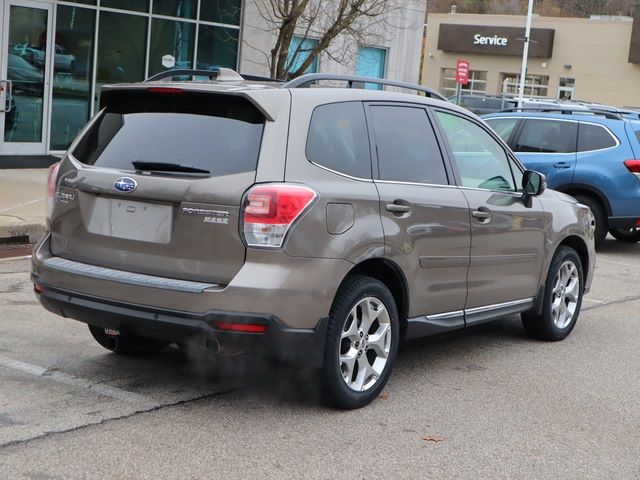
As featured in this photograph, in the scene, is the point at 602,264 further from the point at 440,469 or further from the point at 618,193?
the point at 440,469

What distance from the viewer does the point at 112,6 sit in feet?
59.1

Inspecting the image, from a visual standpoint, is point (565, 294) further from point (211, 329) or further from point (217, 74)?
point (211, 329)

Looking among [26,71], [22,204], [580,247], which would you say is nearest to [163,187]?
[580,247]

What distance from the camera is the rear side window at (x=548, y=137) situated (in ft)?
43.7

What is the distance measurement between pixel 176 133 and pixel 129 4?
1372 centimetres

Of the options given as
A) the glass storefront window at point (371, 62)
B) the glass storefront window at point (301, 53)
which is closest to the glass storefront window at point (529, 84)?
the glass storefront window at point (371, 62)

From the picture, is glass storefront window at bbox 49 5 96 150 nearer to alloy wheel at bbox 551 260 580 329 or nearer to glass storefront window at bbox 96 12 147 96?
glass storefront window at bbox 96 12 147 96

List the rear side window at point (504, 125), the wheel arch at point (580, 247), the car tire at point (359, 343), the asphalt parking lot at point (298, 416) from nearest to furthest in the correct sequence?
1. the asphalt parking lot at point (298, 416)
2. the car tire at point (359, 343)
3. the wheel arch at point (580, 247)
4. the rear side window at point (504, 125)

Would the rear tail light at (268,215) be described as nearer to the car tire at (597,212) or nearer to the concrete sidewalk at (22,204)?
the concrete sidewalk at (22,204)

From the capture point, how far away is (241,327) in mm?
4930

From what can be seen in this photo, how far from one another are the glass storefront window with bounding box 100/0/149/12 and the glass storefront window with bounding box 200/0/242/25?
1.39m

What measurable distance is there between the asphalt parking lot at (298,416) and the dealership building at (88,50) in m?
10.2


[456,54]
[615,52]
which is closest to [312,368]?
[615,52]

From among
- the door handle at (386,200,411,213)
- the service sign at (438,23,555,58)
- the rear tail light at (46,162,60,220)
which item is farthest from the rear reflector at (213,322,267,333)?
the service sign at (438,23,555,58)
